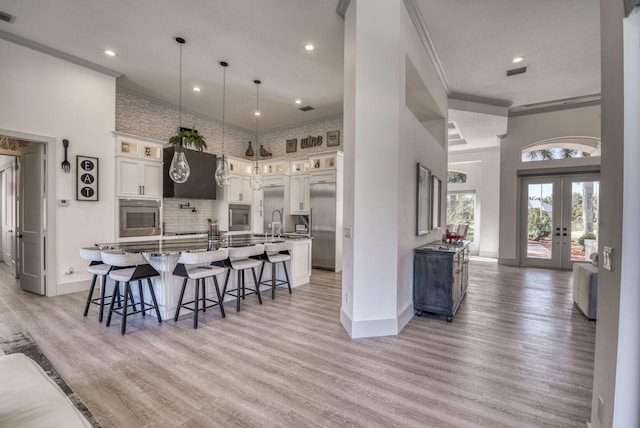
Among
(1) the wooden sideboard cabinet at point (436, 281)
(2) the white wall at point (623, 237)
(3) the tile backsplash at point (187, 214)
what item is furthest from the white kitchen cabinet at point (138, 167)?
(2) the white wall at point (623, 237)

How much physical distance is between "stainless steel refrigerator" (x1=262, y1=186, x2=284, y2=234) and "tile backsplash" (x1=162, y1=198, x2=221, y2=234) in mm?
1203

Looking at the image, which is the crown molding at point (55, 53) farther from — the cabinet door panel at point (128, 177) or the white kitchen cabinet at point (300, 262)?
the white kitchen cabinet at point (300, 262)

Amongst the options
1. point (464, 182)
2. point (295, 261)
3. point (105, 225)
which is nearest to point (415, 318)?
point (295, 261)

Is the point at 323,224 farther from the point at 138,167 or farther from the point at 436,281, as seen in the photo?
the point at 138,167

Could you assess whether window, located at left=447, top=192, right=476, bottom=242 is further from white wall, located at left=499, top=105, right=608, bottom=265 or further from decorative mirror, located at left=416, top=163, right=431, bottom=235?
decorative mirror, located at left=416, top=163, right=431, bottom=235

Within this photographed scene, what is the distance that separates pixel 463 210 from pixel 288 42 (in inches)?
333

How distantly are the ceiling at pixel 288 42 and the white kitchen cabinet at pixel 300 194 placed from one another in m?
1.92

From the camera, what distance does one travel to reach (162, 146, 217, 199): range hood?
19.9 ft

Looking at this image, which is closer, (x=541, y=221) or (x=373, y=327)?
(x=373, y=327)

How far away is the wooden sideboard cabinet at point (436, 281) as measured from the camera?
3562mm

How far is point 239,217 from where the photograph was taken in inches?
293

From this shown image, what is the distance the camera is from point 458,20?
3.69 meters

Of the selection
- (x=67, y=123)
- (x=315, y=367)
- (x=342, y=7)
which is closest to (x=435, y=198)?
(x=342, y=7)

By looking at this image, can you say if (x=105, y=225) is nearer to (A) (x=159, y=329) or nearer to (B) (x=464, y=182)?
(A) (x=159, y=329)
